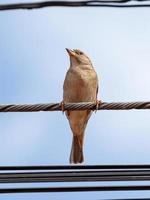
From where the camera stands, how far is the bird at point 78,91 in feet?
30.4

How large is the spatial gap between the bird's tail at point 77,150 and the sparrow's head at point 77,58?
1.08m

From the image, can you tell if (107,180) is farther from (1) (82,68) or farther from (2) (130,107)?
(1) (82,68)

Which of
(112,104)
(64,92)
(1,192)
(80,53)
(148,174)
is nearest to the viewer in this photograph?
(1,192)

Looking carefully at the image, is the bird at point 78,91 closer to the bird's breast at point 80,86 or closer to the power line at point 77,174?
the bird's breast at point 80,86

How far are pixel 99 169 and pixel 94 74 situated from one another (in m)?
4.78

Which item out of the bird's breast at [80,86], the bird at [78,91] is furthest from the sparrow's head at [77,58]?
the bird's breast at [80,86]

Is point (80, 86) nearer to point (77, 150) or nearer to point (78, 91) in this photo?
point (78, 91)

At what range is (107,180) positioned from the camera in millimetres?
4863

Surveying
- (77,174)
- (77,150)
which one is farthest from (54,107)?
(77,150)

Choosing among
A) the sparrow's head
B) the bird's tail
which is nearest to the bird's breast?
the sparrow's head

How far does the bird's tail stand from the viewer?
9227 millimetres

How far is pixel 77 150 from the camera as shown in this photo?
9.65m

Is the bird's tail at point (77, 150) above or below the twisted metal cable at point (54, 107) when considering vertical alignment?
below

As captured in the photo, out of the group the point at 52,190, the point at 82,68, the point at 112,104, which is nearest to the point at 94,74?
the point at 82,68
